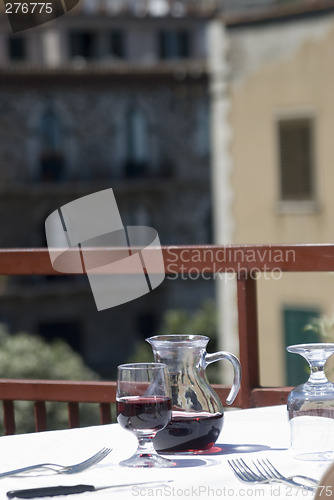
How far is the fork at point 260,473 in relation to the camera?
63.1 inches

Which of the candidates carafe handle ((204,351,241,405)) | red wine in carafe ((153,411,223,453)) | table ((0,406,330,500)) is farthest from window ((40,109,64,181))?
red wine in carafe ((153,411,223,453))

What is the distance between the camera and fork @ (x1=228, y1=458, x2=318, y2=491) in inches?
63.1

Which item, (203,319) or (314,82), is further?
(203,319)

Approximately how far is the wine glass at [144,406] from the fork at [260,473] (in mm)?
126

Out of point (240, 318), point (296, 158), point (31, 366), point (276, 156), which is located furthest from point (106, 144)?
point (240, 318)

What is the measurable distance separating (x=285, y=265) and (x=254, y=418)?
74cm

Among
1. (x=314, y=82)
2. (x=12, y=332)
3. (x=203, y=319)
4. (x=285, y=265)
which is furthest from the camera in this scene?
(x=12, y=332)

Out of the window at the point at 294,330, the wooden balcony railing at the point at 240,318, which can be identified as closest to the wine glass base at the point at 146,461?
the wooden balcony railing at the point at 240,318

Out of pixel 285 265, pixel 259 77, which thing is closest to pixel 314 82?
pixel 259 77

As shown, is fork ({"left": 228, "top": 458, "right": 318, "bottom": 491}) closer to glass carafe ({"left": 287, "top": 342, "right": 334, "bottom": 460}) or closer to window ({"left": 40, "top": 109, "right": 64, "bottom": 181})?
glass carafe ({"left": 287, "top": 342, "right": 334, "bottom": 460})

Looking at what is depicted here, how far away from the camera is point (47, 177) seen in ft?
83.9

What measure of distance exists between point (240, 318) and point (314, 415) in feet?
3.34

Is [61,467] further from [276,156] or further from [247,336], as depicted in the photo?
[276,156]

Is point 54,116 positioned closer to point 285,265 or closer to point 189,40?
point 189,40
